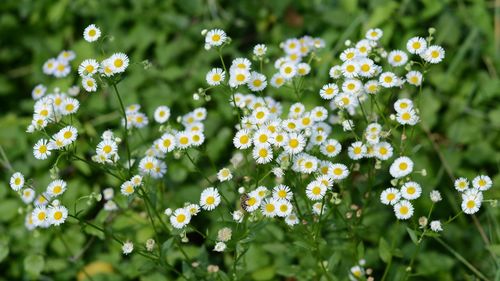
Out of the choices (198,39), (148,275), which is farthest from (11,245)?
(198,39)

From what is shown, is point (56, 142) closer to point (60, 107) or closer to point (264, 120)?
point (60, 107)

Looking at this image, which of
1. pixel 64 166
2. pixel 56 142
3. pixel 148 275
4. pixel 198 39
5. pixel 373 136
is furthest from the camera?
pixel 198 39

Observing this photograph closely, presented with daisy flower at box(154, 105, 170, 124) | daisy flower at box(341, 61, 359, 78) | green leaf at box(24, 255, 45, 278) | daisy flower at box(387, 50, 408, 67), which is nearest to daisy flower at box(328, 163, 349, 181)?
daisy flower at box(341, 61, 359, 78)

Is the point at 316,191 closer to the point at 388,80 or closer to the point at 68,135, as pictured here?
the point at 388,80

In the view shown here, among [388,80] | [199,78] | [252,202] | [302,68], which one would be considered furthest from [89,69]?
[199,78]

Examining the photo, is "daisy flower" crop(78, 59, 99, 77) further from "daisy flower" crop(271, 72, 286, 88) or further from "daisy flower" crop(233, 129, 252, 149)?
"daisy flower" crop(271, 72, 286, 88)

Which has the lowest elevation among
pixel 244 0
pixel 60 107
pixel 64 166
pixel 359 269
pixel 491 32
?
pixel 359 269
